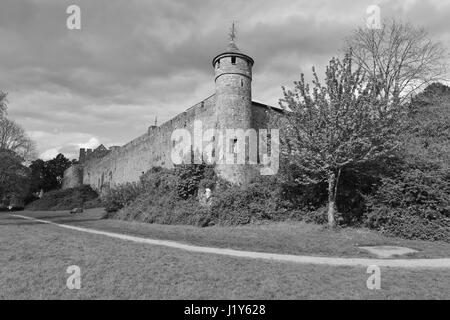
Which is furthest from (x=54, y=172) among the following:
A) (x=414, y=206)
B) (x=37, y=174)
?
(x=414, y=206)

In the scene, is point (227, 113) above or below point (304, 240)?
above

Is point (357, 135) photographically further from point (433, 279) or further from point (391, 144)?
point (433, 279)

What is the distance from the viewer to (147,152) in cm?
2858

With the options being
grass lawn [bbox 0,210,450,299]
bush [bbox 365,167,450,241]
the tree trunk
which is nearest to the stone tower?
the tree trunk

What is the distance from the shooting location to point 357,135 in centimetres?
1221

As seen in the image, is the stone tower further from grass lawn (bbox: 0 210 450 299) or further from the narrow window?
grass lawn (bbox: 0 210 450 299)

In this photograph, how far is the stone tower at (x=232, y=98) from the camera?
1880 cm

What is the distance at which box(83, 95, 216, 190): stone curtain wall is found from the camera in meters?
21.6

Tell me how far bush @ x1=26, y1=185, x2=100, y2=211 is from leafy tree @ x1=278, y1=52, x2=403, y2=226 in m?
28.3

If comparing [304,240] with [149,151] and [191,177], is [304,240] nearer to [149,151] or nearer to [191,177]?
[191,177]

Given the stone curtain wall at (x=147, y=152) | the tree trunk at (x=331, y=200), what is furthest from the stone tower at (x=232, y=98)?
the tree trunk at (x=331, y=200)

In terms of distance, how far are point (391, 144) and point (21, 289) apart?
464 inches

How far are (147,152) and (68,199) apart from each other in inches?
622
